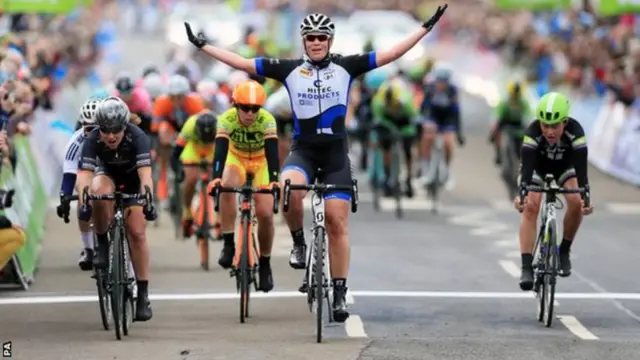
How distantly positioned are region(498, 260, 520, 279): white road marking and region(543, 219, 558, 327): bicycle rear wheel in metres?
3.67

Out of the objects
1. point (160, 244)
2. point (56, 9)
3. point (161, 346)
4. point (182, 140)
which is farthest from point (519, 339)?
point (56, 9)

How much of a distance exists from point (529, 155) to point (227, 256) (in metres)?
2.56

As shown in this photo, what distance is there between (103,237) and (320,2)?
194ft

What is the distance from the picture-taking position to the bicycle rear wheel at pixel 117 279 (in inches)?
577

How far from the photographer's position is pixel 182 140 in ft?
68.1

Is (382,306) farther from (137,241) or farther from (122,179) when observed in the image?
(122,179)

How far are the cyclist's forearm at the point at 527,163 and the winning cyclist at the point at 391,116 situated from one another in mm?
10639

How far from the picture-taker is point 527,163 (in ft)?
52.7

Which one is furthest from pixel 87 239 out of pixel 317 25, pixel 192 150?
pixel 192 150

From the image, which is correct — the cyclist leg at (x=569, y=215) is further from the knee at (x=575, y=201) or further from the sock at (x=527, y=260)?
the sock at (x=527, y=260)

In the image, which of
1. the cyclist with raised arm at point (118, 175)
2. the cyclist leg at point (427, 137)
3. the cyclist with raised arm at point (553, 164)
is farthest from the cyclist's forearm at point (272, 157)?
the cyclist leg at point (427, 137)

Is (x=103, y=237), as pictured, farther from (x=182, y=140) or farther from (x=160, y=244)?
(x=160, y=244)

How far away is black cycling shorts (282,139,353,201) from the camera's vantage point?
15227mm

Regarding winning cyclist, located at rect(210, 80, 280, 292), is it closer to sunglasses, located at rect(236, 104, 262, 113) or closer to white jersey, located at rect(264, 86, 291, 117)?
sunglasses, located at rect(236, 104, 262, 113)
